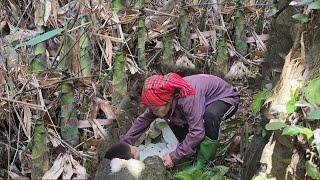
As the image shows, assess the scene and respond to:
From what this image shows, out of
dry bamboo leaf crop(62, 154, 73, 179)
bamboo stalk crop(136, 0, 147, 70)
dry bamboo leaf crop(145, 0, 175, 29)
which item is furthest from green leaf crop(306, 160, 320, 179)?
dry bamboo leaf crop(145, 0, 175, 29)

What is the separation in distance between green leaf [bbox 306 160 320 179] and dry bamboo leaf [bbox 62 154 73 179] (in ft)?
3.70

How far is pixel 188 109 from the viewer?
309 centimetres

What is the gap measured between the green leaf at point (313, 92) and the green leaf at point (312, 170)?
26 centimetres

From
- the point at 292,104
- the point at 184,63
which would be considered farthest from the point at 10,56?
the point at 292,104

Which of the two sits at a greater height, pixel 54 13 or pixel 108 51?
pixel 54 13

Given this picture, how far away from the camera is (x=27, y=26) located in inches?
154

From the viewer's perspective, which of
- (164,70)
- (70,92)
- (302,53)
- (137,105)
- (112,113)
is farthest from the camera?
(164,70)

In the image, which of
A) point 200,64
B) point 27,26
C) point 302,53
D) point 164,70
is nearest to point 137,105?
point 164,70

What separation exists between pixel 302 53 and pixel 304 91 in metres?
0.33

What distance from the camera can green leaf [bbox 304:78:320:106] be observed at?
83.7 inches

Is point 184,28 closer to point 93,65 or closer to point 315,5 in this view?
point 93,65

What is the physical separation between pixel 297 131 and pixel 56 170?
1182 millimetres

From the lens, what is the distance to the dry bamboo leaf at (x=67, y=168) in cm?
249

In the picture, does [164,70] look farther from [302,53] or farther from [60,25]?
[302,53]
